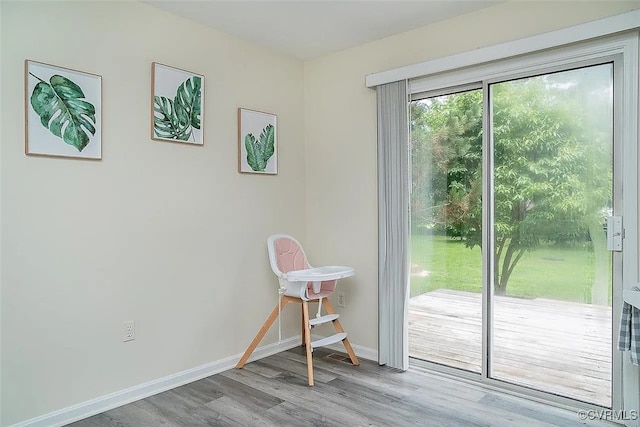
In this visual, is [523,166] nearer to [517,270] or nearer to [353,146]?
Result: [517,270]

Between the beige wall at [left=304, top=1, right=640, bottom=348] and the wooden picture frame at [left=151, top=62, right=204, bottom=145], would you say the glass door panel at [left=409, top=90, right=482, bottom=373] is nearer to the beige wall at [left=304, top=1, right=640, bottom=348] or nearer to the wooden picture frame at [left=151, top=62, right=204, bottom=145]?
the beige wall at [left=304, top=1, right=640, bottom=348]

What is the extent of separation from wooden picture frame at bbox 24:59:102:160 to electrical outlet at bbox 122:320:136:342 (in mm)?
1060

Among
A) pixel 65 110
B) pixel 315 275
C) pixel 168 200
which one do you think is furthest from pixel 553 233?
pixel 65 110

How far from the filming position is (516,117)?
9.21 ft

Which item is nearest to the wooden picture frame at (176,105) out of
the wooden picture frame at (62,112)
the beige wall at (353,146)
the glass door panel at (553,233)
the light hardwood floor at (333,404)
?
the wooden picture frame at (62,112)

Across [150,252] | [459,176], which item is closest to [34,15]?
[150,252]

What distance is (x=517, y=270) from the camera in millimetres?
2824

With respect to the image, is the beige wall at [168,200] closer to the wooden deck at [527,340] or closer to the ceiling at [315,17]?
the ceiling at [315,17]

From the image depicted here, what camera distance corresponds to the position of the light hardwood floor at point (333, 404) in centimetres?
244

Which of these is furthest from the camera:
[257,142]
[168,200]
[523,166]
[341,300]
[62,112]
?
[341,300]

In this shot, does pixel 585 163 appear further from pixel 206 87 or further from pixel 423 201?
pixel 206 87

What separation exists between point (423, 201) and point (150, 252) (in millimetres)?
2005

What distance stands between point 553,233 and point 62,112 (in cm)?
302

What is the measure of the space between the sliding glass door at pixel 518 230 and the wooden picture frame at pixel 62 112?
7.26 feet
